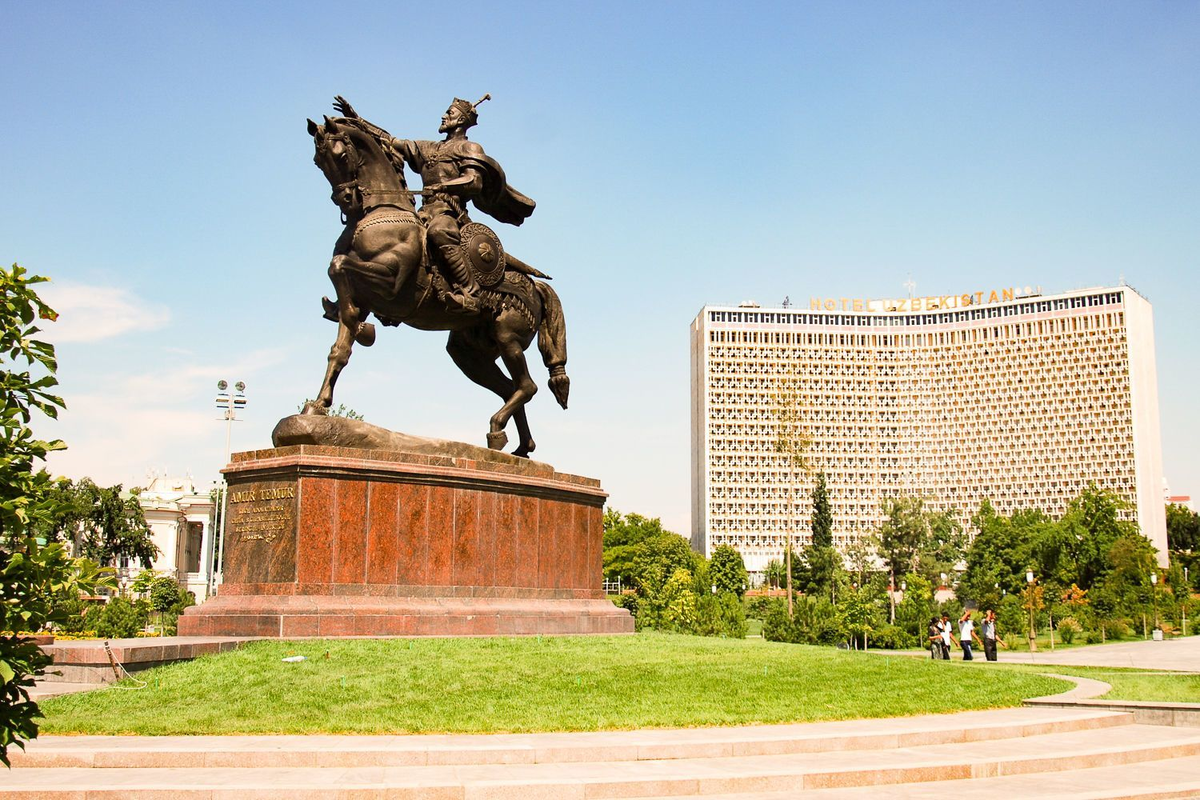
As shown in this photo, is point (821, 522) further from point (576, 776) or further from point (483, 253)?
point (576, 776)

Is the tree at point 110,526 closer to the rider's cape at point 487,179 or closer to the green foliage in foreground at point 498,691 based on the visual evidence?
the rider's cape at point 487,179

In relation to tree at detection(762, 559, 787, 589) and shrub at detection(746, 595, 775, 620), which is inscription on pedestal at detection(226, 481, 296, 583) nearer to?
shrub at detection(746, 595, 775, 620)

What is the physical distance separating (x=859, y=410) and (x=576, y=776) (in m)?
123

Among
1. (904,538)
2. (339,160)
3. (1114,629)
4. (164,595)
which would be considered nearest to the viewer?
(339,160)

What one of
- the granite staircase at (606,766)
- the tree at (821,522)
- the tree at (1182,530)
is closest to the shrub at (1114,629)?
the granite staircase at (606,766)

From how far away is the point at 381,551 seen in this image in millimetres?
13039

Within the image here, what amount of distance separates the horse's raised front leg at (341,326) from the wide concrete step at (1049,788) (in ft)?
26.7

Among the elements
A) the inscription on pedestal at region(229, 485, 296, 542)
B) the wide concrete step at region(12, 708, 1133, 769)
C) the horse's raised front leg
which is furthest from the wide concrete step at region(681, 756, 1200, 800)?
the horse's raised front leg

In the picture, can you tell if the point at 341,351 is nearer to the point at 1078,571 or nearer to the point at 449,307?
the point at 449,307

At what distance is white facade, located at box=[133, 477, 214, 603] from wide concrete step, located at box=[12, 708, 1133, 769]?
64856 millimetres

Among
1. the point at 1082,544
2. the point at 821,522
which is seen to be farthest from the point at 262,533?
the point at 821,522

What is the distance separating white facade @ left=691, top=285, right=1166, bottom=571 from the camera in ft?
394

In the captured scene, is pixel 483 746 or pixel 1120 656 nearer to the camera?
pixel 483 746

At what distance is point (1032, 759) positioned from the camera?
351 inches
